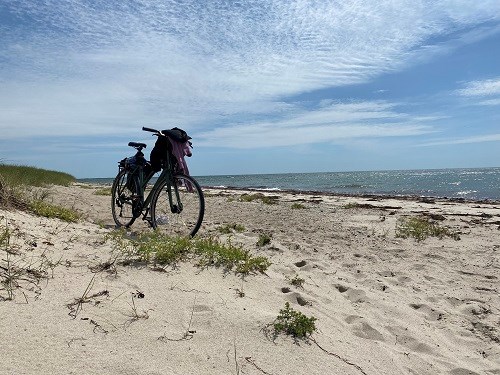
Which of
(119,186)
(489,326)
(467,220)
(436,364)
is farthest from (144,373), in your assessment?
(467,220)

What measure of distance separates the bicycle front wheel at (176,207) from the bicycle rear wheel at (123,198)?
112 centimetres

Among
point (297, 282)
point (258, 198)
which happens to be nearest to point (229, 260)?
point (297, 282)

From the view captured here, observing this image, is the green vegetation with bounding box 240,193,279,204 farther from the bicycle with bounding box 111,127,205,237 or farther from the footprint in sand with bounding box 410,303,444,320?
the footprint in sand with bounding box 410,303,444,320

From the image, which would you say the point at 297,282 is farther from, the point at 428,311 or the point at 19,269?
the point at 19,269

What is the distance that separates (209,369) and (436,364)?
1.77 m

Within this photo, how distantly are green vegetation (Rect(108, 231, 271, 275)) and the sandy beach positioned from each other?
136mm

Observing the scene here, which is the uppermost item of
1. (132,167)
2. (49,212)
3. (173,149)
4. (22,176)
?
(173,149)

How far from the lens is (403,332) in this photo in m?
3.36

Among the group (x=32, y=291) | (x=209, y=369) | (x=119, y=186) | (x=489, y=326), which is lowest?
(x=489, y=326)

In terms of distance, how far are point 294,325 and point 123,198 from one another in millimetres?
5341

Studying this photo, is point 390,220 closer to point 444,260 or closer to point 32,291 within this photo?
→ point 444,260

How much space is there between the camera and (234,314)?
3035 mm

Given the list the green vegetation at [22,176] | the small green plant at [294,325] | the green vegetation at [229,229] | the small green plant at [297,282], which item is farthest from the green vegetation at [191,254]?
the green vegetation at [22,176]

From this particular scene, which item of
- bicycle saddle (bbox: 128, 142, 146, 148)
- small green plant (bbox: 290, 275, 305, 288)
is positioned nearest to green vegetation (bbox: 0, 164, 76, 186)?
bicycle saddle (bbox: 128, 142, 146, 148)
